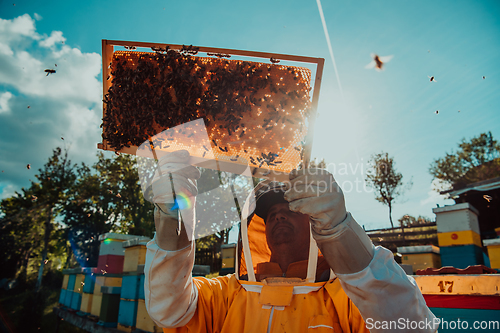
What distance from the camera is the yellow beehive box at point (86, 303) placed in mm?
8773

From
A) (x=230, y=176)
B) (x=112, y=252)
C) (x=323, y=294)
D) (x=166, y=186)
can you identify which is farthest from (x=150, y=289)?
(x=230, y=176)

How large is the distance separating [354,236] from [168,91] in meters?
1.57

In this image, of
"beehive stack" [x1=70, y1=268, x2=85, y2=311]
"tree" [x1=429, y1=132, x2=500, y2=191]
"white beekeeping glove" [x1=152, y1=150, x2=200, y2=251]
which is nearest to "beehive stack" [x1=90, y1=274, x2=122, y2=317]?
"beehive stack" [x1=70, y1=268, x2=85, y2=311]

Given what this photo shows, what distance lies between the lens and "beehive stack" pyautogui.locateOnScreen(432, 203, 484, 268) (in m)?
6.72

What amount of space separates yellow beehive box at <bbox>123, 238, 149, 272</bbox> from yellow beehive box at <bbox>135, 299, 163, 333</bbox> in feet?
3.31

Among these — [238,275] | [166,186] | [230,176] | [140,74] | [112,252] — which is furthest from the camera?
[230,176]

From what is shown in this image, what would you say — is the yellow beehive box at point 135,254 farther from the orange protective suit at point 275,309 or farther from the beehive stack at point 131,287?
the orange protective suit at point 275,309

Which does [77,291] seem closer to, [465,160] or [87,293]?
[87,293]

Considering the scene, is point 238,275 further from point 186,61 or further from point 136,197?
point 136,197

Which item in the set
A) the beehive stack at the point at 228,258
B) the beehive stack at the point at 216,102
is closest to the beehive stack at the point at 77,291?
the beehive stack at the point at 228,258

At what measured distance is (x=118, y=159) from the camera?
23359 millimetres

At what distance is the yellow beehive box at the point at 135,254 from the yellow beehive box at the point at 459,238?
8.21 metres

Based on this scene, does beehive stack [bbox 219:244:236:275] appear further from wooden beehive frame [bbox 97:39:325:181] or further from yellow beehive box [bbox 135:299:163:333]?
wooden beehive frame [bbox 97:39:325:181]

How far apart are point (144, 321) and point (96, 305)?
345 cm
